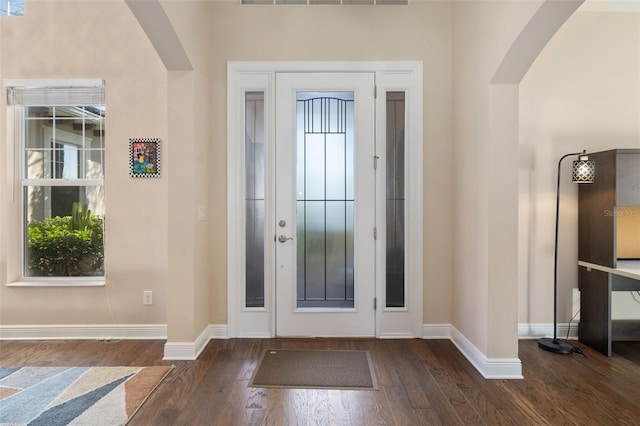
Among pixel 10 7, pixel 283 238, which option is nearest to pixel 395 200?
pixel 283 238

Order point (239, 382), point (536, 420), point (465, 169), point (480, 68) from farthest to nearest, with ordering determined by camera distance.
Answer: point (465, 169)
point (480, 68)
point (239, 382)
point (536, 420)

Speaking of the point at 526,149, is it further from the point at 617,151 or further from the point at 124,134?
the point at 124,134

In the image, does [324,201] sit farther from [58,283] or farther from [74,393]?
[58,283]

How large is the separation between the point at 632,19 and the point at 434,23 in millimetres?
1776

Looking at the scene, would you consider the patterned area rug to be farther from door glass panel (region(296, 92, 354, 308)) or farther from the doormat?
door glass panel (region(296, 92, 354, 308))

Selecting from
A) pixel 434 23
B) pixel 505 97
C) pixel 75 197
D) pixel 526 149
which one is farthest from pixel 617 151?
pixel 75 197

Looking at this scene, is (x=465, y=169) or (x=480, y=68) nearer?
(x=480, y=68)

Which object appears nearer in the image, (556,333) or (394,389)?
(394,389)

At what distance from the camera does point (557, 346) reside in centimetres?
304

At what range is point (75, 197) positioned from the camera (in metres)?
3.45

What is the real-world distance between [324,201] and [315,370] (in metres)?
1.48

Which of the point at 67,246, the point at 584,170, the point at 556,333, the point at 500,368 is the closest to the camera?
the point at 500,368

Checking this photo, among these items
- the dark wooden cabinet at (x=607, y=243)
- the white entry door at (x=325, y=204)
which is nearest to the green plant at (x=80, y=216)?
the white entry door at (x=325, y=204)

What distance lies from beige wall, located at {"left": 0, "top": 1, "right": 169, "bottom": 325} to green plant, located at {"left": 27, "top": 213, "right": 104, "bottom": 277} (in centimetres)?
18
